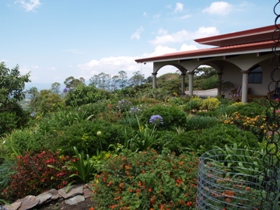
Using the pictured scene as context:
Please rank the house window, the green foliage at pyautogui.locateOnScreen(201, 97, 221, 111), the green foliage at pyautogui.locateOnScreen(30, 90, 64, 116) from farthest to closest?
the house window, the green foliage at pyautogui.locateOnScreen(201, 97, 221, 111), the green foliage at pyautogui.locateOnScreen(30, 90, 64, 116)

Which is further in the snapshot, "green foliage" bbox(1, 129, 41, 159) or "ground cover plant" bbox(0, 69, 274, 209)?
"green foliage" bbox(1, 129, 41, 159)

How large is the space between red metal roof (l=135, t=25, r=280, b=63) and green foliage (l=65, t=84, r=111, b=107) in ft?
17.9

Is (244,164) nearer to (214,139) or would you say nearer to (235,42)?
(214,139)

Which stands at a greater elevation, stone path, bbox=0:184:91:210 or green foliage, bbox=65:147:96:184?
green foliage, bbox=65:147:96:184

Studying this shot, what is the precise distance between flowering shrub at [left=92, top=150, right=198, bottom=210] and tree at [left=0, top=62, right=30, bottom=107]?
25.2ft

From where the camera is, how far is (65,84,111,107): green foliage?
35.4ft

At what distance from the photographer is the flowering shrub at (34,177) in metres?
3.41

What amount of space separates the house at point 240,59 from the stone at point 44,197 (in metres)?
9.21

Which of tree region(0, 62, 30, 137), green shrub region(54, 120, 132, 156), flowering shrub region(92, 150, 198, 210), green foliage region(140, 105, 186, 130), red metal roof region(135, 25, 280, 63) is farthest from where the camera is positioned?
red metal roof region(135, 25, 280, 63)

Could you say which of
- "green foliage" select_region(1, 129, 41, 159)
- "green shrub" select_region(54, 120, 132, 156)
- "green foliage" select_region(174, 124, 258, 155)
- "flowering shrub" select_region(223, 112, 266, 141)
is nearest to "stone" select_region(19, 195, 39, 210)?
"green shrub" select_region(54, 120, 132, 156)

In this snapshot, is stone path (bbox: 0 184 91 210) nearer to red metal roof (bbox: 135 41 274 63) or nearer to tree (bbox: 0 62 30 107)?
tree (bbox: 0 62 30 107)

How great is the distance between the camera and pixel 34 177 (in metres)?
3.47

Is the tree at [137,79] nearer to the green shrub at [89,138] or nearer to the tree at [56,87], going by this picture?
the tree at [56,87]

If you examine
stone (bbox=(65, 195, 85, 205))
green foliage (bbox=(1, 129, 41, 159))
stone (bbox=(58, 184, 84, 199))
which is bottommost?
stone (bbox=(65, 195, 85, 205))
